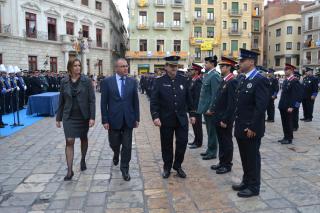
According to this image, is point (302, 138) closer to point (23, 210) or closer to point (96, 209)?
point (96, 209)

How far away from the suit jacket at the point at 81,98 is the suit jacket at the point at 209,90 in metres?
2.34

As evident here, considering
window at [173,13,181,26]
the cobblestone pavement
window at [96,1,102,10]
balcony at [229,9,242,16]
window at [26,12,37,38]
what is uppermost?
balcony at [229,9,242,16]

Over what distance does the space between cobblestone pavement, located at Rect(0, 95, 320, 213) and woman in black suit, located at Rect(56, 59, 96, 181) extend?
0.65 metres

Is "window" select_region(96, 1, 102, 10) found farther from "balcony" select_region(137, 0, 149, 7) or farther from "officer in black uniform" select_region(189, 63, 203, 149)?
"officer in black uniform" select_region(189, 63, 203, 149)

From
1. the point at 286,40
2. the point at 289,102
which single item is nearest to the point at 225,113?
the point at 289,102

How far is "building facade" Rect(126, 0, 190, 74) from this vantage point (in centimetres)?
4809

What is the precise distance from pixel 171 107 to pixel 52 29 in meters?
35.4

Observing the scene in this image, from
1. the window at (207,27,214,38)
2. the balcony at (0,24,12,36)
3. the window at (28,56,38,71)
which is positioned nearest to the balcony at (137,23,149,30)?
the window at (207,27,214,38)

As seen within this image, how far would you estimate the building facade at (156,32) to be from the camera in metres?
48.1

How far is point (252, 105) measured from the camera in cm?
452

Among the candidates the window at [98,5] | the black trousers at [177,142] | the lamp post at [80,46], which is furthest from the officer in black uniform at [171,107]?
the window at [98,5]

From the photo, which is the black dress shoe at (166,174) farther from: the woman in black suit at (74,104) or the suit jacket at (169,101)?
the woman in black suit at (74,104)

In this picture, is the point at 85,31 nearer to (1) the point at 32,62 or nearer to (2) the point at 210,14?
(1) the point at 32,62

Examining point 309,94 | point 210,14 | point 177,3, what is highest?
point 177,3
